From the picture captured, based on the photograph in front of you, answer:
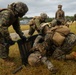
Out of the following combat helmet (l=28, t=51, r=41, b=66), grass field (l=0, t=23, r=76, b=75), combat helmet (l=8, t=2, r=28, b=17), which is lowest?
grass field (l=0, t=23, r=76, b=75)

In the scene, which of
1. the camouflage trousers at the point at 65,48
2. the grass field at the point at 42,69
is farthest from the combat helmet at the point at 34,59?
the camouflage trousers at the point at 65,48

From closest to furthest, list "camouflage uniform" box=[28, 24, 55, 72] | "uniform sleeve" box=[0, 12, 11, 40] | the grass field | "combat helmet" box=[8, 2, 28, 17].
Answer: the grass field → "camouflage uniform" box=[28, 24, 55, 72] → "uniform sleeve" box=[0, 12, 11, 40] → "combat helmet" box=[8, 2, 28, 17]

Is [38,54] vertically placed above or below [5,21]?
below

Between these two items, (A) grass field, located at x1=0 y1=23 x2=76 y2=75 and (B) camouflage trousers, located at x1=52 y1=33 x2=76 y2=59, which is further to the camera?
(B) camouflage trousers, located at x1=52 y1=33 x2=76 y2=59

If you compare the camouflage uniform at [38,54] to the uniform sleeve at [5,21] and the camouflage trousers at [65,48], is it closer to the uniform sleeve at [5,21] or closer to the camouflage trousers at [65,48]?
the camouflage trousers at [65,48]

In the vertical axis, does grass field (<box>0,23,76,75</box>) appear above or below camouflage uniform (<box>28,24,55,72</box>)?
below

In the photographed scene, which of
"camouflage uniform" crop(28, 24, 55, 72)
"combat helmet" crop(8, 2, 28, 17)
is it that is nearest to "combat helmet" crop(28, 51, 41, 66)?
"camouflage uniform" crop(28, 24, 55, 72)

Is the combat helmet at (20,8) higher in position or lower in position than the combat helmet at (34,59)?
higher

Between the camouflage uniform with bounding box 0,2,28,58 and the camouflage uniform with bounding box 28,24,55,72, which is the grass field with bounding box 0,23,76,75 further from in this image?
the camouflage uniform with bounding box 0,2,28,58

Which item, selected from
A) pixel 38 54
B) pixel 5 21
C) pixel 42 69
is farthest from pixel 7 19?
pixel 42 69

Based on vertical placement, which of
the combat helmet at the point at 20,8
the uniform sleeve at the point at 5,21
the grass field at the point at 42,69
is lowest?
the grass field at the point at 42,69

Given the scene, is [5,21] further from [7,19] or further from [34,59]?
[34,59]

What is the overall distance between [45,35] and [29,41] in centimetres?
79

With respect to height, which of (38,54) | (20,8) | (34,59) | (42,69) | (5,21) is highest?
(20,8)
